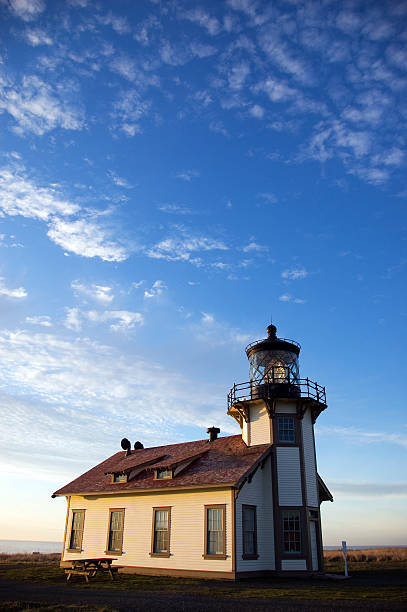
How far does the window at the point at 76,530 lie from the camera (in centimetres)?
2575

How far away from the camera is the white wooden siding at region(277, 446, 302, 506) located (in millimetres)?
21656

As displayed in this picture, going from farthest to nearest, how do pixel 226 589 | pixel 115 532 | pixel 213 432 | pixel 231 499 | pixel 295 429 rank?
pixel 213 432 < pixel 115 532 < pixel 295 429 < pixel 231 499 < pixel 226 589

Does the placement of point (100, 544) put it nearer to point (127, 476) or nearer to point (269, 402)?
point (127, 476)

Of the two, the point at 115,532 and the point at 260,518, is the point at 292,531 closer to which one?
the point at 260,518

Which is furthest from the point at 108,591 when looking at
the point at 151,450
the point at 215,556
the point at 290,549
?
the point at 151,450

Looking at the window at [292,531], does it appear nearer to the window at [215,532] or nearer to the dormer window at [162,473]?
the window at [215,532]

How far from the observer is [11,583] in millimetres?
18922

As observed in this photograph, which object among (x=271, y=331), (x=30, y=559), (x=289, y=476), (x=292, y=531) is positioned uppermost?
(x=271, y=331)

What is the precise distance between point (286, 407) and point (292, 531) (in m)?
5.48

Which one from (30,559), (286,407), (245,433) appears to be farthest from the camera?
(30,559)

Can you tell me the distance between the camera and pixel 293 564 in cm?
2070

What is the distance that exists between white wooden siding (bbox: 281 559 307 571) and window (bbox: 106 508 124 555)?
799cm

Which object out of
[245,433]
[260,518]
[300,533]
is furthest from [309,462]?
[260,518]

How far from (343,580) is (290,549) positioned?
239 centimetres
